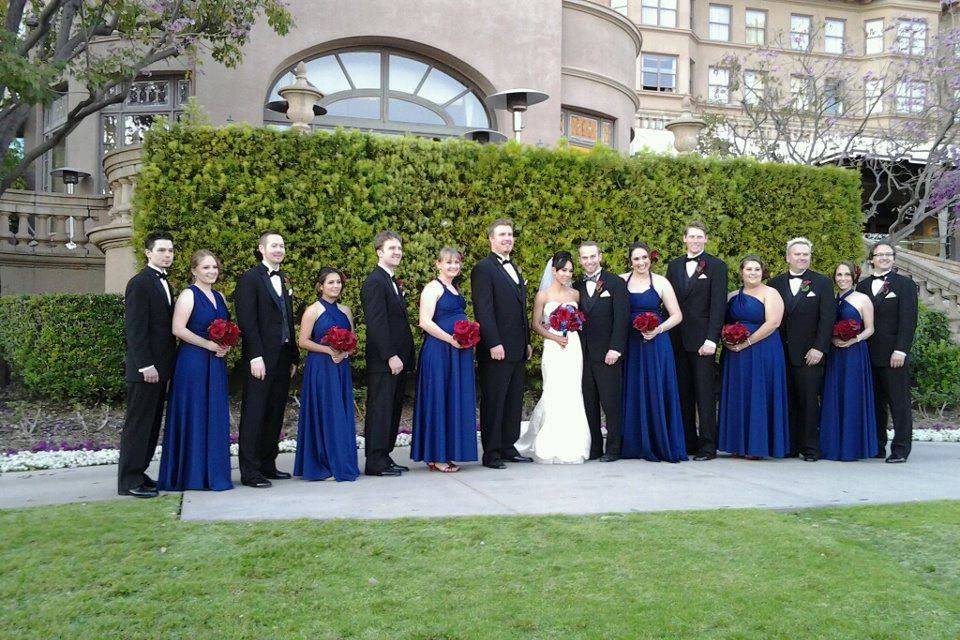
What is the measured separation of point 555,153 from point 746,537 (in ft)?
22.3

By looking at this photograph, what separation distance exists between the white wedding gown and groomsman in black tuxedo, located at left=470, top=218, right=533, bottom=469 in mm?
427

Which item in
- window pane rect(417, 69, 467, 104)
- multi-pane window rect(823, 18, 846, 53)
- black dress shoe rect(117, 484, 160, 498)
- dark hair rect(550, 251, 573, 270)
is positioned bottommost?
black dress shoe rect(117, 484, 160, 498)

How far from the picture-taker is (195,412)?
6.66 metres

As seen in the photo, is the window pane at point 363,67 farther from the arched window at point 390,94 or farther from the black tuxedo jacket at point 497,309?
the black tuxedo jacket at point 497,309

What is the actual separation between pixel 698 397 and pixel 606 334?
1.14 meters

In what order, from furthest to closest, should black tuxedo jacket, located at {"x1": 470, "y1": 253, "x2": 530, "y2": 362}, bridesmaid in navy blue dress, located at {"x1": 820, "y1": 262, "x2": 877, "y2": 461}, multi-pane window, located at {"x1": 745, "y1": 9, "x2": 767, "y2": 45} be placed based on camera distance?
multi-pane window, located at {"x1": 745, "y1": 9, "x2": 767, "y2": 45}, bridesmaid in navy blue dress, located at {"x1": 820, "y1": 262, "x2": 877, "y2": 461}, black tuxedo jacket, located at {"x1": 470, "y1": 253, "x2": 530, "y2": 362}

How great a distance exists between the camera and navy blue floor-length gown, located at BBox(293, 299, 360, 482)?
7.19 meters

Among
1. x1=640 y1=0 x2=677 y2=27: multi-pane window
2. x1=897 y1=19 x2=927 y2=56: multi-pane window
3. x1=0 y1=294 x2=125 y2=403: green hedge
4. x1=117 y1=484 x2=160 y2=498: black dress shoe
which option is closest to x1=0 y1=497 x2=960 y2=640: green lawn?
x1=117 y1=484 x2=160 y2=498: black dress shoe

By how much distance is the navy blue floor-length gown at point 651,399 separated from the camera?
8.38 metres

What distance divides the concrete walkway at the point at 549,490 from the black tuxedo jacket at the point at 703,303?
47.4 inches

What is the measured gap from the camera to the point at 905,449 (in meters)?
8.62

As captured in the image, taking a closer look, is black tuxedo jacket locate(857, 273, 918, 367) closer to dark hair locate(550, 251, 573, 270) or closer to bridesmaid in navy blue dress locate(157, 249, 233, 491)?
dark hair locate(550, 251, 573, 270)

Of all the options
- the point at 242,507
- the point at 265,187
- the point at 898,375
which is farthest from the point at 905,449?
the point at 265,187

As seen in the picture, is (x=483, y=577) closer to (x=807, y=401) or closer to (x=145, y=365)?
(x=145, y=365)
